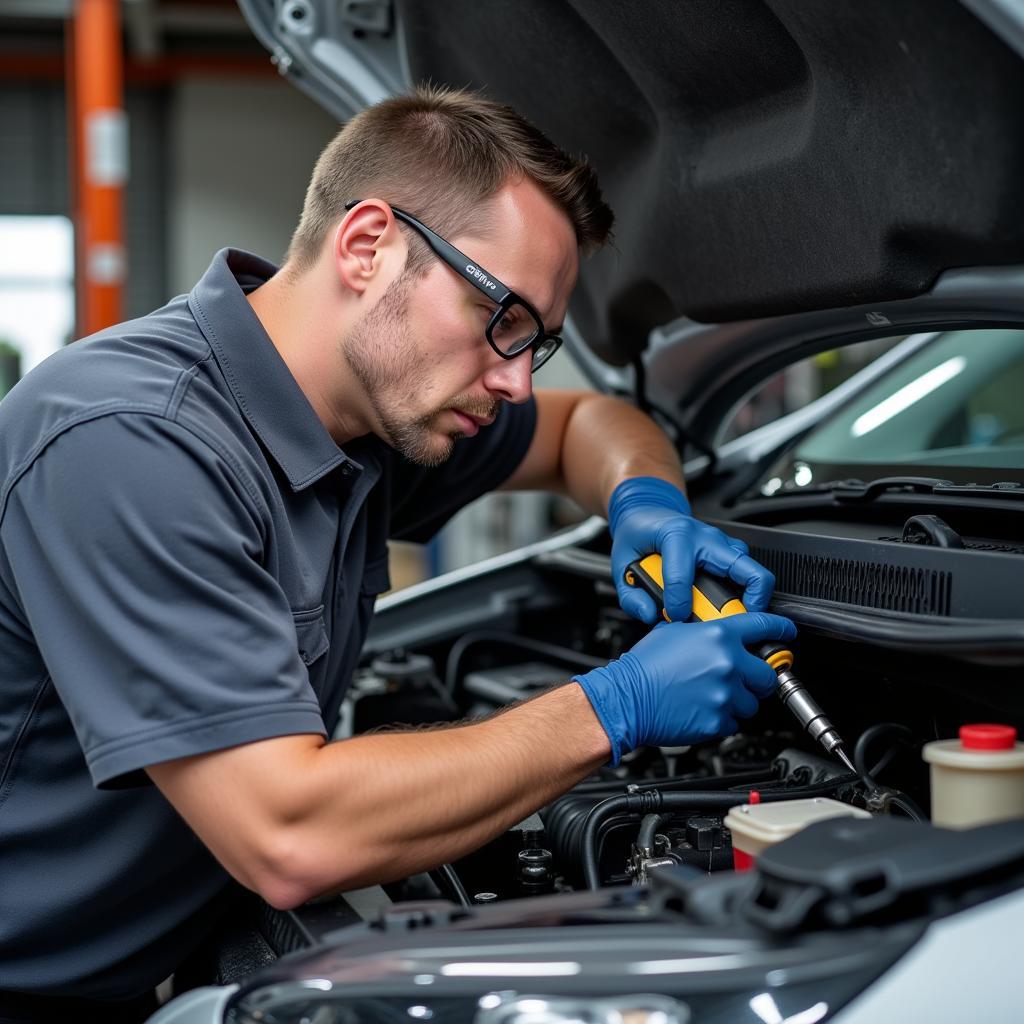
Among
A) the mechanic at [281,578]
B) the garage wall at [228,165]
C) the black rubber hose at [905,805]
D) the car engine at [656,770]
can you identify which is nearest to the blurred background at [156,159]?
the garage wall at [228,165]

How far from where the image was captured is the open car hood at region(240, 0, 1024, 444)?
1024mm

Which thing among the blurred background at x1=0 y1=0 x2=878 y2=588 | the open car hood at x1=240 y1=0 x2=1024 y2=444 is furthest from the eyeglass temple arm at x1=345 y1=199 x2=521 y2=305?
the blurred background at x1=0 y1=0 x2=878 y2=588

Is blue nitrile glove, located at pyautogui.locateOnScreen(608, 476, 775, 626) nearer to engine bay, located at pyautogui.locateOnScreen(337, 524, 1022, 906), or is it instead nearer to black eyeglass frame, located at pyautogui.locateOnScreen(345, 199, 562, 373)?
engine bay, located at pyautogui.locateOnScreen(337, 524, 1022, 906)

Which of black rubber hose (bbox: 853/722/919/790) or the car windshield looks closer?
black rubber hose (bbox: 853/722/919/790)

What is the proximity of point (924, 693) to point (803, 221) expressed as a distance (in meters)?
0.52

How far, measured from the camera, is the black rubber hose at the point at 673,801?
1.11 m

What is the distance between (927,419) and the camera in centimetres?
178

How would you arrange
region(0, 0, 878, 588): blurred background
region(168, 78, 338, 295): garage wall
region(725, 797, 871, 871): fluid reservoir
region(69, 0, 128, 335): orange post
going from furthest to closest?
region(168, 78, 338, 295): garage wall
region(0, 0, 878, 588): blurred background
region(69, 0, 128, 335): orange post
region(725, 797, 871, 871): fluid reservoir

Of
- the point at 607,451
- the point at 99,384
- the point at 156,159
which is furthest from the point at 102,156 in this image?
the point at 156,159

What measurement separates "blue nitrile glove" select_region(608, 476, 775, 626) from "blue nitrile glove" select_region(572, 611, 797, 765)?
8 centimetres

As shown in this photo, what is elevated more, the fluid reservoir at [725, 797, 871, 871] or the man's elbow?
the fluid reservoir at [725, 797, 871, 871]

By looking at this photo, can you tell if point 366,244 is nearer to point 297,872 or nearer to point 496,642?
point 297,872

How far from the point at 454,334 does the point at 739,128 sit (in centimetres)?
40

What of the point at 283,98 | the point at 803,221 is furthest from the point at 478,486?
the point at 283,98
